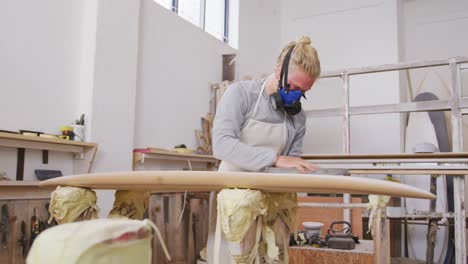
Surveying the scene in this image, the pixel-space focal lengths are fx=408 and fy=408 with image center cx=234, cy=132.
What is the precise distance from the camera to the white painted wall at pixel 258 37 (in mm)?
5266

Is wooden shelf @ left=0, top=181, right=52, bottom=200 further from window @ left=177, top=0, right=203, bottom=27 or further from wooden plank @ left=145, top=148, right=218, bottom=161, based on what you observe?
window @ left=177, top=0, right=203, bottom=27

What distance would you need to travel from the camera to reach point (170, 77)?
414cm

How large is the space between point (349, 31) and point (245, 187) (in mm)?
5128

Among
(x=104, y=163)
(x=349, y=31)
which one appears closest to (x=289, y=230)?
(x=104, y=163)

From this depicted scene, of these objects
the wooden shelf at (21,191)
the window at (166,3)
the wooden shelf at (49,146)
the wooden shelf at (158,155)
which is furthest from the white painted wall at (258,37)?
the wooden shelf at (21,191)

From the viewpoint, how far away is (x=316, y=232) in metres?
3.19

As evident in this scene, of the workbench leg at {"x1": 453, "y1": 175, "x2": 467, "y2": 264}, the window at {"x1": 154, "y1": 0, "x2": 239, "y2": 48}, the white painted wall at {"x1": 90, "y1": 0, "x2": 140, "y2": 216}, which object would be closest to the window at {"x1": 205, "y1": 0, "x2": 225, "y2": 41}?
the window at {"x1": 154, "y1": 0, "x2": 239, "y2": 48}

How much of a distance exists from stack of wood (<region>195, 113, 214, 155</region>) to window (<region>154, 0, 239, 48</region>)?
115 centimetres

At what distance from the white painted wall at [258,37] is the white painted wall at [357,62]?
548 millimetres

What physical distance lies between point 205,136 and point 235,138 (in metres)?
3.01

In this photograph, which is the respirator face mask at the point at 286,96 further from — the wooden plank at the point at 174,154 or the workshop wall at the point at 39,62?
the wooden plank at the point at 174,154

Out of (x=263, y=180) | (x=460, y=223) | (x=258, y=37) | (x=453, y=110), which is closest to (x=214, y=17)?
(x=258, y=37)

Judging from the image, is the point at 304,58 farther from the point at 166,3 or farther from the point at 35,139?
the point at 166,3

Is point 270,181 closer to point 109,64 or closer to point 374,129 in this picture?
point 109,64
